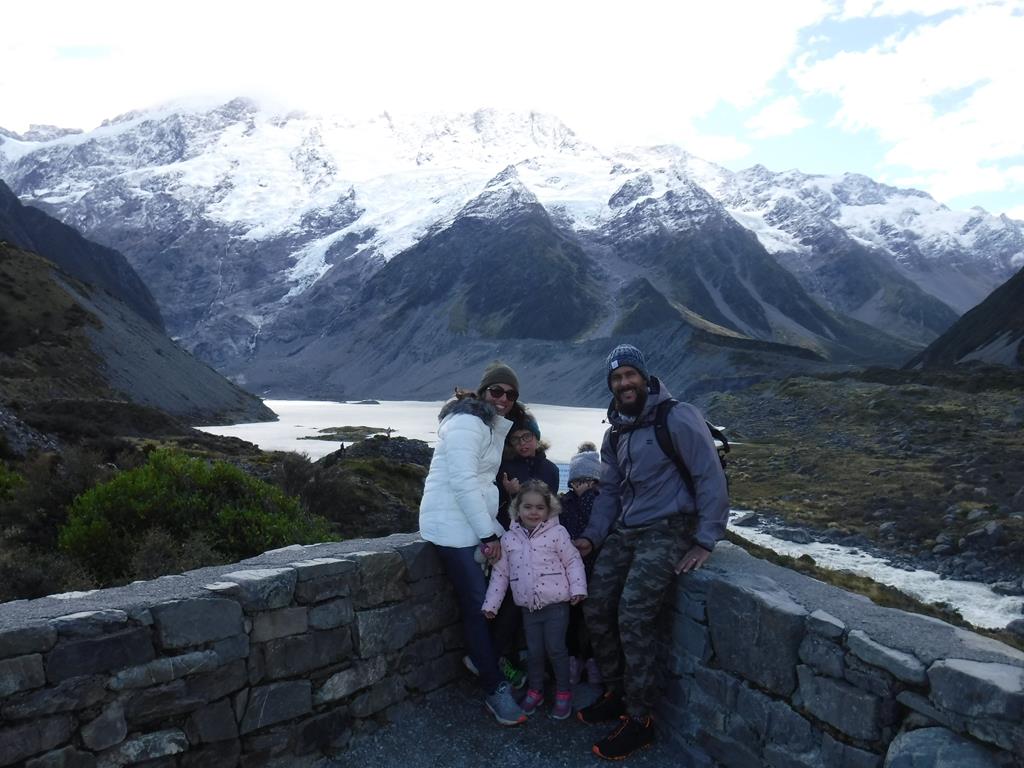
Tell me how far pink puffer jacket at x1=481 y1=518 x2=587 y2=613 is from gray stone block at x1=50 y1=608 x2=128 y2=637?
8.93ft

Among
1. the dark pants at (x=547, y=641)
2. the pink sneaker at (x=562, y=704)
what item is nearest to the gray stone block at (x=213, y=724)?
the dark pants at (x=547, y=641)

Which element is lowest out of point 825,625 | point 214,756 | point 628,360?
point 214,756

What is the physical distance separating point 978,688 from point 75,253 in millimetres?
165985

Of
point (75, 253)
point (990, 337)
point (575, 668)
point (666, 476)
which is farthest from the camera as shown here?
point (75, 253)

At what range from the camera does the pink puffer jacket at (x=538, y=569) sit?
19.9 ft

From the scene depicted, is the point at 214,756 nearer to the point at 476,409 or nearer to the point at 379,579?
the point at 379,579

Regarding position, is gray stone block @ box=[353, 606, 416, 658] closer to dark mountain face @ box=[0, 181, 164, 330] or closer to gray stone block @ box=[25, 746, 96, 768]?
gray stone block @ box=[25, 746, 96, 768]

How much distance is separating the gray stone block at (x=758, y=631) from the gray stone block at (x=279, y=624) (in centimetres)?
310

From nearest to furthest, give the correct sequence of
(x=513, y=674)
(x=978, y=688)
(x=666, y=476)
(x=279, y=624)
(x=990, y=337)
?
1. (x=978, y=688)
2. (x=279, y=624)
3. (x=666, y=476)
4. (x=513, y=674)
5. (x=990, y=337)

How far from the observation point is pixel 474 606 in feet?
20.7

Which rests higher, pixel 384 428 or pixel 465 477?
pixel 465 477

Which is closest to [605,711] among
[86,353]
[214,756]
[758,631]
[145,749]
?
[758,631]

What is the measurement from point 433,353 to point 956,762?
186930 mm

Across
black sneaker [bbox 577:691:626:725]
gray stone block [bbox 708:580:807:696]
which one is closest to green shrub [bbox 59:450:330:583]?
black sneaker [bbox 577:691:626:725]
